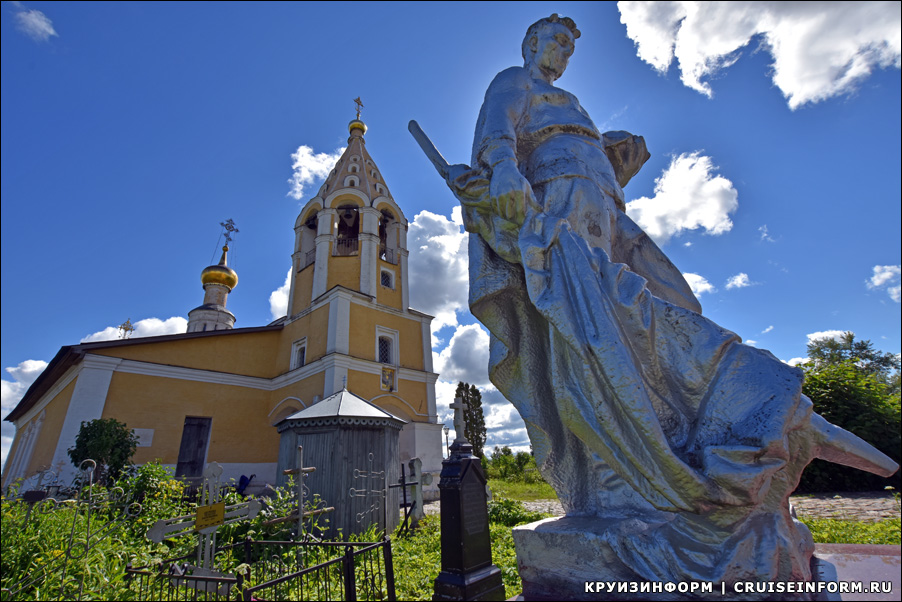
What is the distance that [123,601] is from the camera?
147 inches

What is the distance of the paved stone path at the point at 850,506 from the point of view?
6.03 m

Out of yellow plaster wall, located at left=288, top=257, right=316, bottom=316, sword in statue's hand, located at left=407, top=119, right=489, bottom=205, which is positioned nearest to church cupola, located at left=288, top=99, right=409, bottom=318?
yellow plaster wall, located at left=288, top=257, right=316, bottom=316

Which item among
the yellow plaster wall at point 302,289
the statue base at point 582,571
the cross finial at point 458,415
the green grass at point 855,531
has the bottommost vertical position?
the green grass at point 855,531

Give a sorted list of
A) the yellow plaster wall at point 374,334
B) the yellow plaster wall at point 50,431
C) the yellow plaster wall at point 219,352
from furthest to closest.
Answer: the yellow plaster wall at point 374,334, the yellow plaster wall at point 219,352, the yellow plaster wall at point 50,431

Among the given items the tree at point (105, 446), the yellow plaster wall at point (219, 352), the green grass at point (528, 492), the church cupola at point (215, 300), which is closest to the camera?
the tree at point (105, 446)

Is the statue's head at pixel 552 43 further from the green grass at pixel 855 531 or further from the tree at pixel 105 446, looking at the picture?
the tree at pixel 105 446

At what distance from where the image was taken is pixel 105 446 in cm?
1064

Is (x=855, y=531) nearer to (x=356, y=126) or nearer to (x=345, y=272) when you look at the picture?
(x=345, y=272)

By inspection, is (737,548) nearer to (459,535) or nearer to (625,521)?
(625,521)

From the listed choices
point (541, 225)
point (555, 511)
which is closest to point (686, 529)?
point (541, 225)

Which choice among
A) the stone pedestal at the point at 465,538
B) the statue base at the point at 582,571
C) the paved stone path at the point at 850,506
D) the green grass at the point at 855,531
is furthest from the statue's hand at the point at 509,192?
the paved stone path at the point at 850,506

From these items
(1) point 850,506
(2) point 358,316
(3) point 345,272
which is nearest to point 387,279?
(3) point 345,272

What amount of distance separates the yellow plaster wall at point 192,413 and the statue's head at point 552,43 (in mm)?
16331

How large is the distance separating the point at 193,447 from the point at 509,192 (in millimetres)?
19631
